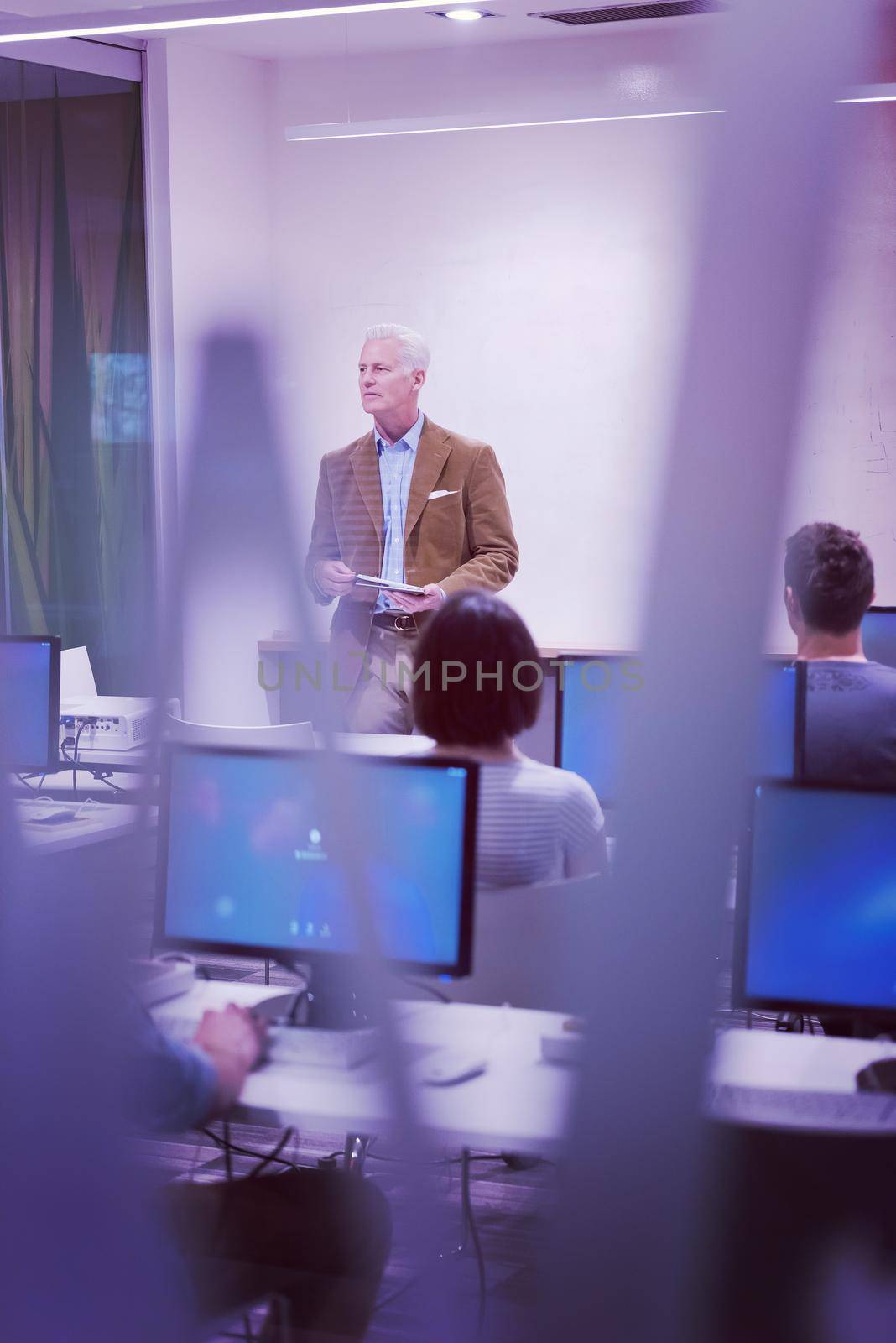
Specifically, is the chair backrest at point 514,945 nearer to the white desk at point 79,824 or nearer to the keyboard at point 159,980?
the keyboard at point 159,980

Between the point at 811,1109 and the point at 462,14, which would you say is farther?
the point at 462,14

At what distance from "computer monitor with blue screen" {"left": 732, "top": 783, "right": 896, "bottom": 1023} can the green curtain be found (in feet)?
11.7

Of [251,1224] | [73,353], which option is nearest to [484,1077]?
[251,1224]

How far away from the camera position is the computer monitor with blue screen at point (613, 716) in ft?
2.05

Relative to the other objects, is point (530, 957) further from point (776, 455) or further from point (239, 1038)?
point (776, 455)

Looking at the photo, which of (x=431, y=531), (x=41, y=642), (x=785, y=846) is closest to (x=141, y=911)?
(x=785, y=846)

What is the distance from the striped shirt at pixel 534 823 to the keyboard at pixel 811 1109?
0.51 metres

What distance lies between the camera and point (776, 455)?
0.57 meters

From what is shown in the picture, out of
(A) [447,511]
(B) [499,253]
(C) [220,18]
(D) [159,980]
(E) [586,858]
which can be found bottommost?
(E) [586,858]

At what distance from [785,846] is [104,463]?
4186mm

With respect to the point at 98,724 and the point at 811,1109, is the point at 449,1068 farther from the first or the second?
the point at 98,724

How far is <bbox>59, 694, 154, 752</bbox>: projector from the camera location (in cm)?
358

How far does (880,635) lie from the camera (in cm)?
305

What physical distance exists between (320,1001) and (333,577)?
76.5 inches
